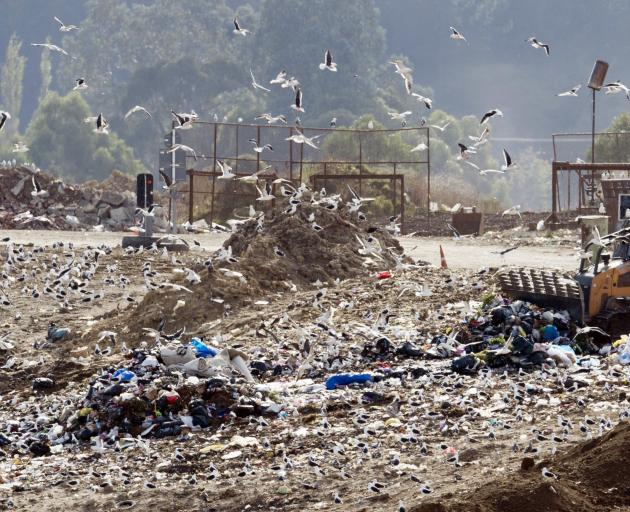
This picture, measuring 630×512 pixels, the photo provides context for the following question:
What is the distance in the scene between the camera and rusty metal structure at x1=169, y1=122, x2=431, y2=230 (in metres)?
27.8

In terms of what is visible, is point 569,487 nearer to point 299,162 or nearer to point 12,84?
point 299,162

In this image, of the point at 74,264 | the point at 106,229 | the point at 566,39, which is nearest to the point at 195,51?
the point at 566,39

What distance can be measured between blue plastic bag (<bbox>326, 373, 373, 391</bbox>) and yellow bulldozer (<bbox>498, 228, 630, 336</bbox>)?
2494 mm

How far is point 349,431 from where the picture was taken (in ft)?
26.0

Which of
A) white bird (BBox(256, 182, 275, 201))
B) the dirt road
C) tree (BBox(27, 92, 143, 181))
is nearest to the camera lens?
white bird (BBox(256, 182, 275, 201))

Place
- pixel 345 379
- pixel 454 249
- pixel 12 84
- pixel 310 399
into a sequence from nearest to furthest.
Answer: pixel 310 399, pixel 345 379, pixel 454 249, pixel 12 84

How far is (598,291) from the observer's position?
10.8m

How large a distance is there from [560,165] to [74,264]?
11.6m

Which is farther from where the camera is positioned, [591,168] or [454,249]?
[591,168]

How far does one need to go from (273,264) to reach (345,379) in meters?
6.05

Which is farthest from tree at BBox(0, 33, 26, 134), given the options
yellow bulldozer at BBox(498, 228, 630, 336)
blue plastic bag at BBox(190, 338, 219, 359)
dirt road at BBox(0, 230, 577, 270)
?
blue plastic bag at BBox(190, 338, 219, 359)

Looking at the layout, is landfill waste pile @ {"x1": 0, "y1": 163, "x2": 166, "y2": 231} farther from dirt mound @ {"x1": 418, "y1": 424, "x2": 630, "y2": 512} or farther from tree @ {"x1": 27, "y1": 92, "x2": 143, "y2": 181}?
tree @ {"x1": 27, "y1": 92, "x2": 143, "y2": 181}

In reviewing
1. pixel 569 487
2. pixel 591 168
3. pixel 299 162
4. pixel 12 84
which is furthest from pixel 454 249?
pixel 12 84

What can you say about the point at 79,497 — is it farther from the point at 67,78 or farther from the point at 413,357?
the point at 67,78
